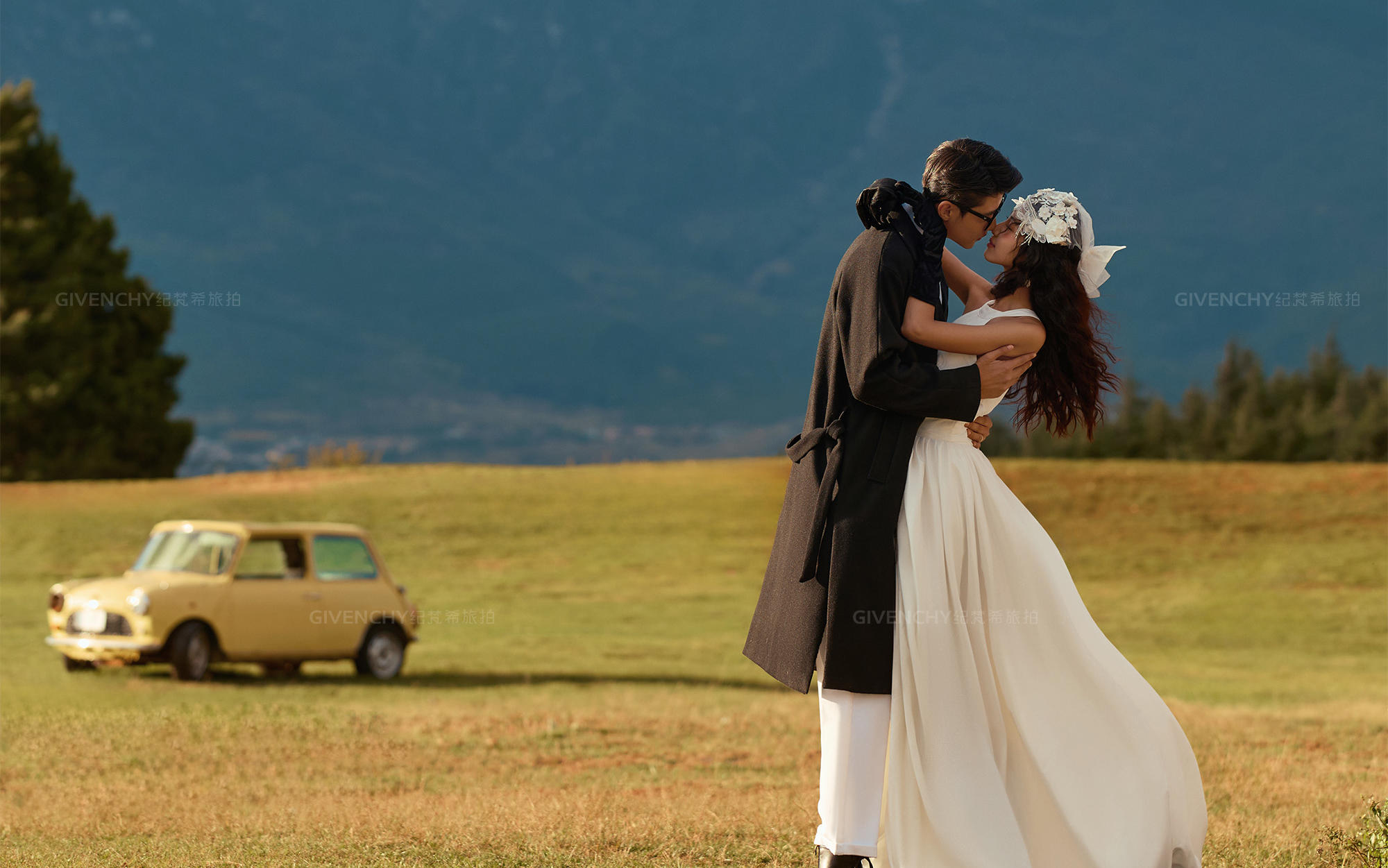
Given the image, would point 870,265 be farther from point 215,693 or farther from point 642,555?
point 642,555

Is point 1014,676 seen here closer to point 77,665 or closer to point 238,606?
point 238,606

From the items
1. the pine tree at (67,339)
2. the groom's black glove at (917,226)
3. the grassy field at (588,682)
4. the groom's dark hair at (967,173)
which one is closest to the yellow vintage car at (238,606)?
the grassy field at (588,682)

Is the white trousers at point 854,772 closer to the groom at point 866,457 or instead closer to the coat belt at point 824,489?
the groom at point 866,457

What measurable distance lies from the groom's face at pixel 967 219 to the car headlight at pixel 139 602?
10838mm

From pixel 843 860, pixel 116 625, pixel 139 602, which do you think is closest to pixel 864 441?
pixel 843 860

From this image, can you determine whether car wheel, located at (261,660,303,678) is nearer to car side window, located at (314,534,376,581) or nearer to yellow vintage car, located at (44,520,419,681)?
yellow vintage car, located at (44,520,419,681)

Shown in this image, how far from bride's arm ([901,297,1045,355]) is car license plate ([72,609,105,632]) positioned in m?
11.4

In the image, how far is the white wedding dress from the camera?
371 cm

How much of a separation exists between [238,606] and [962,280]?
1085 centimetres

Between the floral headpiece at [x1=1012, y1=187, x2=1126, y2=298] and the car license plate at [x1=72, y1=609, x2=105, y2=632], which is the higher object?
the floral headpiece at [x1=1012, y1=187, x2=1126, y2=298]

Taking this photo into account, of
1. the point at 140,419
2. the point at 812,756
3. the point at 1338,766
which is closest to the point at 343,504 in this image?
the point at 140,419

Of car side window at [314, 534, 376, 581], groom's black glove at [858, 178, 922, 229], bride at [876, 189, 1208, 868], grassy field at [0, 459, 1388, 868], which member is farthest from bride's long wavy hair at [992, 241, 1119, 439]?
car side window at [314, 534, 376, 581]

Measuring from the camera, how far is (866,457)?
3781 mm

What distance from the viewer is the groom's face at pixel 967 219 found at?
12.8ft
